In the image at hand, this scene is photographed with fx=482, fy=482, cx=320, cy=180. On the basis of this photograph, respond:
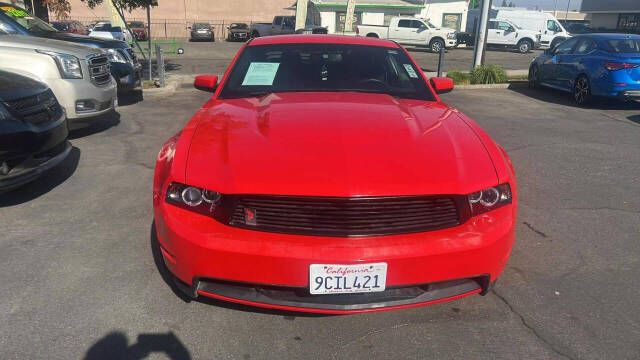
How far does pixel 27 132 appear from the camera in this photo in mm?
4109

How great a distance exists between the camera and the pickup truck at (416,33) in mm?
28000

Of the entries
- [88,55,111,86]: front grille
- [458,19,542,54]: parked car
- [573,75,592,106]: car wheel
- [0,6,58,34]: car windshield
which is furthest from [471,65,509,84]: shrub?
[458,19,542,54]: parked car

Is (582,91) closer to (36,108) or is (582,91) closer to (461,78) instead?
(461,78)

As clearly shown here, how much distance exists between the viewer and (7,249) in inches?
137

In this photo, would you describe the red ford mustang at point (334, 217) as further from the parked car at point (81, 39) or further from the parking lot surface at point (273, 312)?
the parked car at point (81, 39)

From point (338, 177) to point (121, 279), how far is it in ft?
5.61

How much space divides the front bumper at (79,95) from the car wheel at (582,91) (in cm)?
920

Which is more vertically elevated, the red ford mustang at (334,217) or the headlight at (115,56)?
the headlight at (115,56)

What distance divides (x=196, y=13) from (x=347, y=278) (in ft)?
170

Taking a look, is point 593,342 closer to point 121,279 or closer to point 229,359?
point 229,359

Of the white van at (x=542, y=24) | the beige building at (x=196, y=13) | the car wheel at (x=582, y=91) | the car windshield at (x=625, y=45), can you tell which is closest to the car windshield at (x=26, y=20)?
the car wheel at (x=582, y=91)

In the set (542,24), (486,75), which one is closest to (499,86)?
(486,75)

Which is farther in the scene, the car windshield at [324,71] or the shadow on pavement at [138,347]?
the car windshield at [324,71]

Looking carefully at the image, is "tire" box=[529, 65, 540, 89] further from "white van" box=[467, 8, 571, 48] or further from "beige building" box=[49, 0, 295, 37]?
"beige building" box=[49, 0, 295, 37]
